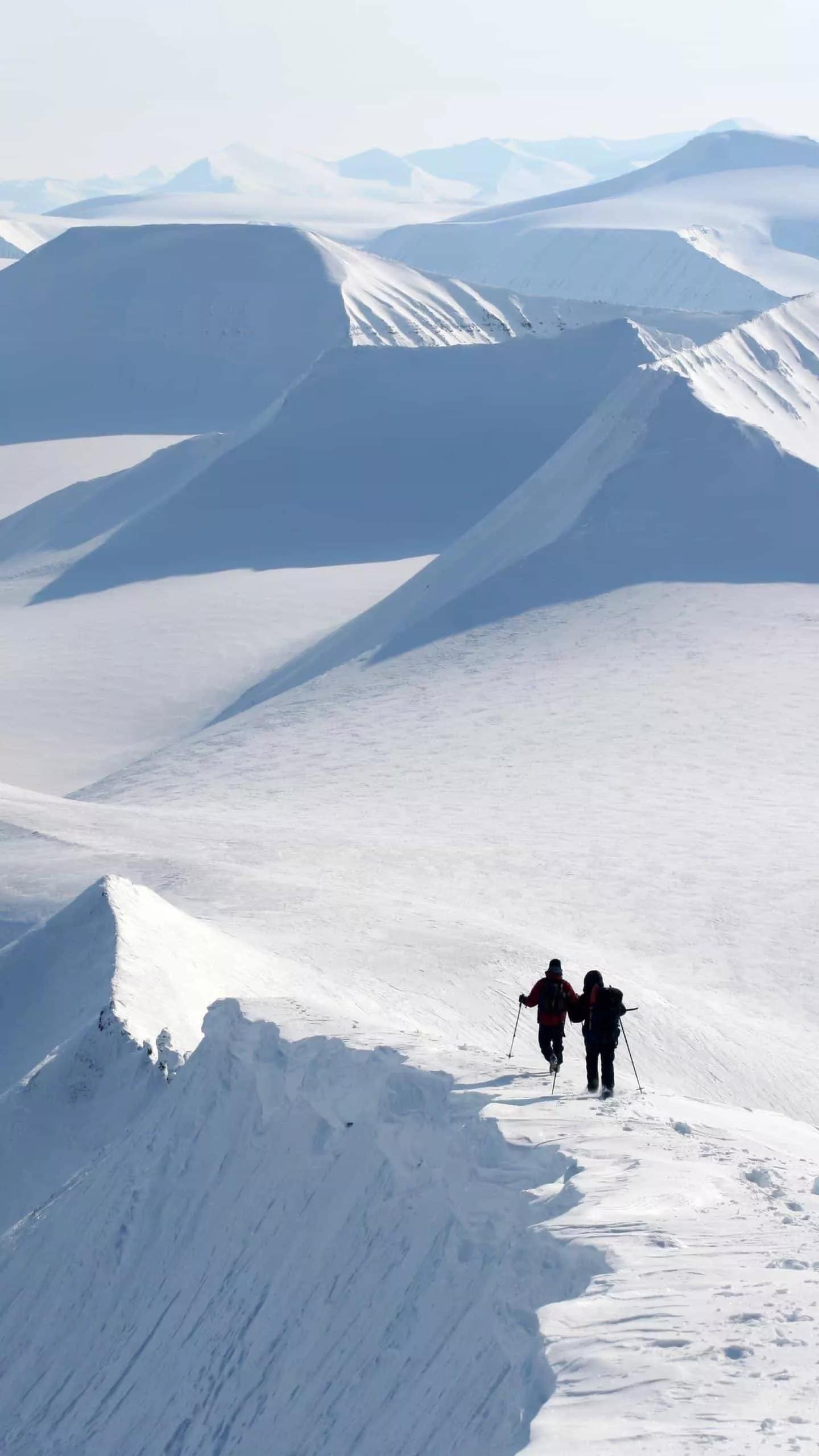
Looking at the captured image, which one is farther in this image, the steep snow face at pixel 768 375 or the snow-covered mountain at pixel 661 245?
the snow-covered mountain at pixel 661 245

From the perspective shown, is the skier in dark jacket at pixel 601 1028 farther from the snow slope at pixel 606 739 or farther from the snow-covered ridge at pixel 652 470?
the snow-covered ridge at pixel 652 470

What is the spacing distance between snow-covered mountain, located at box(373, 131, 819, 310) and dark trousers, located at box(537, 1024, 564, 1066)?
131 metres

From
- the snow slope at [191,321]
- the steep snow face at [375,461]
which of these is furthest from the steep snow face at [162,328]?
the steep snow face at [375,461]

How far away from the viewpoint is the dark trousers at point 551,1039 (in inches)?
434

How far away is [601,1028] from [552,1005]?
23.9 inches

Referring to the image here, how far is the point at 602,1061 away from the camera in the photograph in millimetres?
10617

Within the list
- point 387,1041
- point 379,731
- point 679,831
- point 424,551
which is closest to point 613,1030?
point 387,1041

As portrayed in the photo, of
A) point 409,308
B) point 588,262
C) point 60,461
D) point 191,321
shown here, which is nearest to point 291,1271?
point 60,461

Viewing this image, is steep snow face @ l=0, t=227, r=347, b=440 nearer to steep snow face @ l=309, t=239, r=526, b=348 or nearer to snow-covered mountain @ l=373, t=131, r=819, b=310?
steep snow face @ l=309, t=239, r=526, b=348

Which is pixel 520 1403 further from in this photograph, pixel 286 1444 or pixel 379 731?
pixel 379 731

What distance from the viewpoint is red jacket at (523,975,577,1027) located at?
36.6ft

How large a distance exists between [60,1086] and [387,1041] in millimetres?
4847

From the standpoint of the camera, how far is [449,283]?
9888 centimetres

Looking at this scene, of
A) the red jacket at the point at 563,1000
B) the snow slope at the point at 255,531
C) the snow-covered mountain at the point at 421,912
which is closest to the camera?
the snow-covered mountain at the point at 421,912
